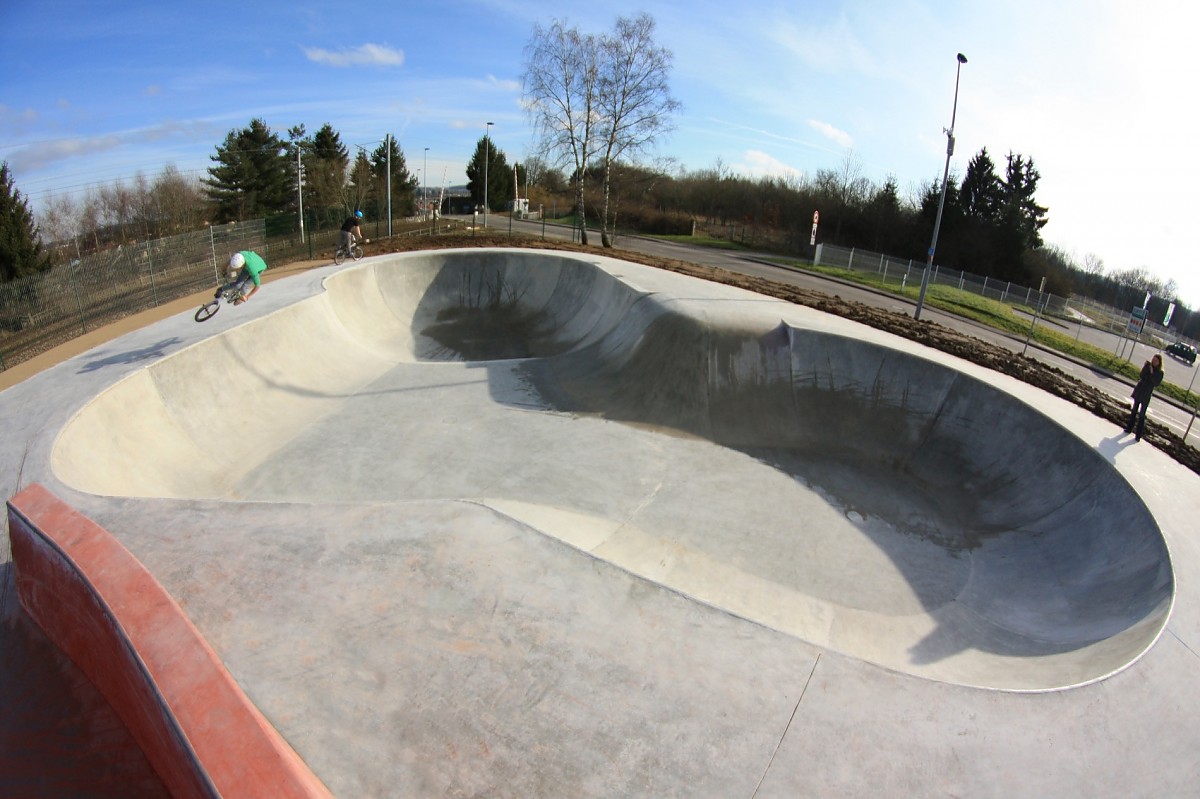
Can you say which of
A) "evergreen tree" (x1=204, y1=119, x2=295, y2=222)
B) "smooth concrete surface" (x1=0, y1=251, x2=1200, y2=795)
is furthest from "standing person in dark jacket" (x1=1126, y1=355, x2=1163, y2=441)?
"evergreen tree" (x1=204, y1=119, x2=295, y2=222)

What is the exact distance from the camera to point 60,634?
14.0 ft

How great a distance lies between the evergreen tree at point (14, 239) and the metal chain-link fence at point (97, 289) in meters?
9.85

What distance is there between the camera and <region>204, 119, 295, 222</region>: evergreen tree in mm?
44375

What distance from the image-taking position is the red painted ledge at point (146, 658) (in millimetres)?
2598

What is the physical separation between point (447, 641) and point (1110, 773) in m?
4.05

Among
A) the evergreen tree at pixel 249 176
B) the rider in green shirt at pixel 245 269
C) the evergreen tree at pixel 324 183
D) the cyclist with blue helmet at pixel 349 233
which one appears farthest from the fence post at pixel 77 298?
the evergreen tree at pixel 249 176

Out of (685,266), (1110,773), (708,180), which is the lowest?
(1110,773)

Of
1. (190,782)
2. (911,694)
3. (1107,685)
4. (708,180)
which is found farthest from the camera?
(708,180)

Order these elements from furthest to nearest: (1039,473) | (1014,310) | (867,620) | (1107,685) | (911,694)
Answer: (1014,310), (1039,473), (867,620), (1107,685), (911,694)

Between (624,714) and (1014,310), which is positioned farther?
(1014,310)

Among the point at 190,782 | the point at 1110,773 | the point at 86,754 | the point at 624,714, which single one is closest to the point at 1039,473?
the point at 1110,773

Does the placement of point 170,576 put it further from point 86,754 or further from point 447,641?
point 447,641

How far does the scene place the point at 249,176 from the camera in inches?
1762

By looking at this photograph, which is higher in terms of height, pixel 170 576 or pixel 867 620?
pixel 170 576
